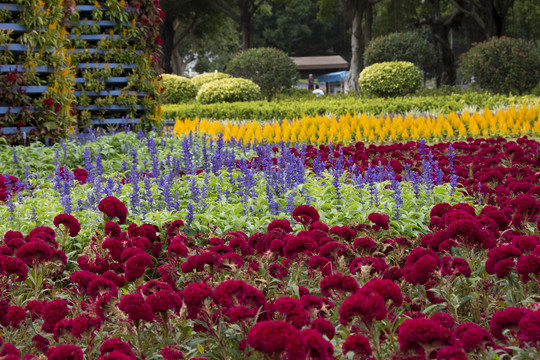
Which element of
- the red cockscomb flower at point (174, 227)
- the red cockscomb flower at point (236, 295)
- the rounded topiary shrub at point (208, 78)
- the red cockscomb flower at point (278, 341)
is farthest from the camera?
the rounded topiary shrub at point (208, 78)

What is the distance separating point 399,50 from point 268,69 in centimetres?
566

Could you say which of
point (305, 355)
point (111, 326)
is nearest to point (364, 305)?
point (305, 355)

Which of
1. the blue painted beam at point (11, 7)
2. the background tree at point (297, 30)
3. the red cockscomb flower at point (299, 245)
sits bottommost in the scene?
the red cockscomb flower at point (299, 245)

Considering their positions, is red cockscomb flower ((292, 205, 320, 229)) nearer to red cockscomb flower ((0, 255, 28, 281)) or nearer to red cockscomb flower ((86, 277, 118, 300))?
red cockscomb flower ((86, 277, 118, 300))

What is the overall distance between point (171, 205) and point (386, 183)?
1810mm

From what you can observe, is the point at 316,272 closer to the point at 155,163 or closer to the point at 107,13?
the point at 155,163

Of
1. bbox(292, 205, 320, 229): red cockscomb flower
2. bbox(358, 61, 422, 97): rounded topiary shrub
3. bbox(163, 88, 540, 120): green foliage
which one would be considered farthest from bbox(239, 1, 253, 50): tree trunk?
bbox(292, 205, 320, 229): red cockscomb flower

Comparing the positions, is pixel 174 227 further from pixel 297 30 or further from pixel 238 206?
pixel 297 30

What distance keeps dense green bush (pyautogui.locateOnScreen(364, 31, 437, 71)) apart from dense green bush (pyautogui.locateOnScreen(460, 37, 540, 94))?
11.2ft

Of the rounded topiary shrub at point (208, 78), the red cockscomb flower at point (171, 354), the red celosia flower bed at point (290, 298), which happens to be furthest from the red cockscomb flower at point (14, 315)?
the rounded topiary shrub at point (208, 78)

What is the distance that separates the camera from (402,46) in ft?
81.7

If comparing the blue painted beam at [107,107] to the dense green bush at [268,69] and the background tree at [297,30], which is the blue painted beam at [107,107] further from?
the background tree at [297,30]

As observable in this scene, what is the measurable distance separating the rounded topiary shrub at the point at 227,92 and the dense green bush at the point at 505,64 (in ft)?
28.3

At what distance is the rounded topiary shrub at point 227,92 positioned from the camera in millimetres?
19562
